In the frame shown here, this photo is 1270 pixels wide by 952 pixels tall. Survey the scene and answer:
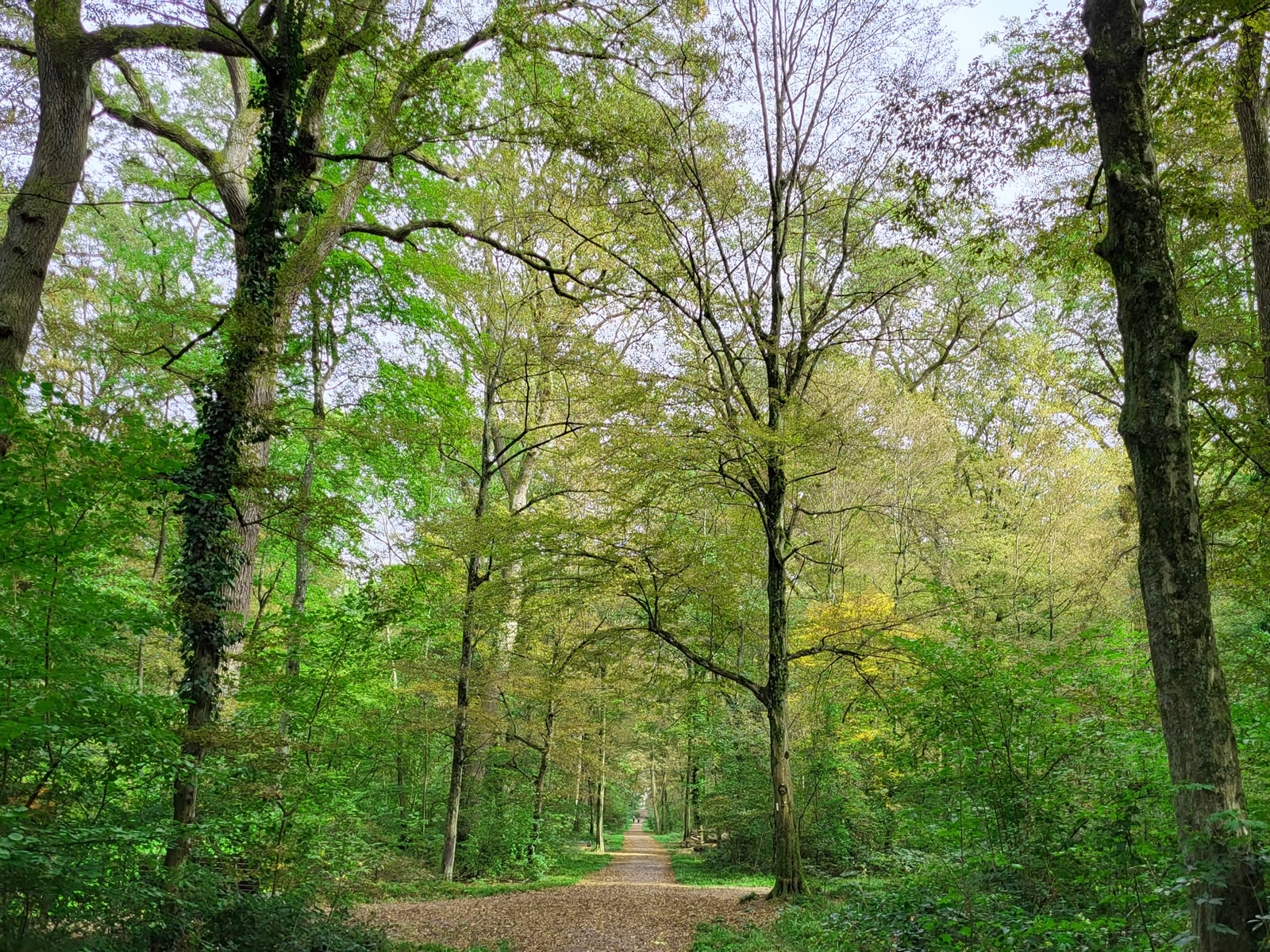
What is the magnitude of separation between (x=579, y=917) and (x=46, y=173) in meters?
10.8

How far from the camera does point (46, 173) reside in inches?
242

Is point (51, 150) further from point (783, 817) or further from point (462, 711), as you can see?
point (783, 817)

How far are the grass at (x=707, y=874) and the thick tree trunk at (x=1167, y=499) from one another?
32.0 feet

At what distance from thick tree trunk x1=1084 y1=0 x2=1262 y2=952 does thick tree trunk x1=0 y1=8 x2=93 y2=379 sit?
8987mm

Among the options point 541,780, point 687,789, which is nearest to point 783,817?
point 541,780

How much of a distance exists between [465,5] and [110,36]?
13.1 ft

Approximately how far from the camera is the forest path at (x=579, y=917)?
723cm

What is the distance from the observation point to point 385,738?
10.1 metres

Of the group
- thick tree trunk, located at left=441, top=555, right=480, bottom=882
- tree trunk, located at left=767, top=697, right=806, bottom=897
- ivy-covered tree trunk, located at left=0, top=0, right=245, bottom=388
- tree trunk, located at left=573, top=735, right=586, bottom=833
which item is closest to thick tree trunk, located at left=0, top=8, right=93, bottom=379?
ivy-covered tree trunk, located at left=0, top=0, right=245, bottom=388

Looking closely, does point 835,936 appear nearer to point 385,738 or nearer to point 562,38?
point 385,738

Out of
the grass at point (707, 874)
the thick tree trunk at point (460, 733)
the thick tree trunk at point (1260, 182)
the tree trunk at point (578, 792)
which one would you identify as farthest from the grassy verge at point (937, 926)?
the tree trunk at point (578, 792)

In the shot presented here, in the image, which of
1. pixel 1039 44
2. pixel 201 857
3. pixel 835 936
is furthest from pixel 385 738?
pixel 1039 44

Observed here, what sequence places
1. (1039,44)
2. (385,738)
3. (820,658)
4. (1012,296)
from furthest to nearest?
(1012,296) → (820,658) → (385,738) → (1039,44)

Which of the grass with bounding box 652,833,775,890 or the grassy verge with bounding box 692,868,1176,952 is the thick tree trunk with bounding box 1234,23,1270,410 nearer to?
the grassy verge with bounding box 692,868,1176,952
